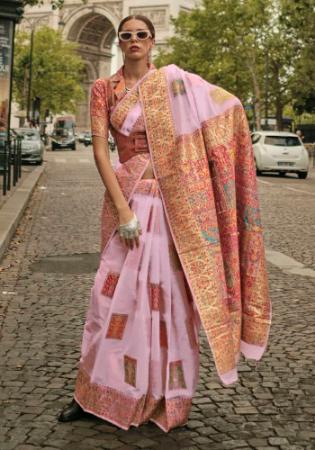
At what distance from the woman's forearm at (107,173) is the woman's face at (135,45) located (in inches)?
14.4

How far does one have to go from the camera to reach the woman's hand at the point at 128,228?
3.55 m

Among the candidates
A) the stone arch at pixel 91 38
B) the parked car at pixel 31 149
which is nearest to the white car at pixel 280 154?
the parked car at pixel 31 149

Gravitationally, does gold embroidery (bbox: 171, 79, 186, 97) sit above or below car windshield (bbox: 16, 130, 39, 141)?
above

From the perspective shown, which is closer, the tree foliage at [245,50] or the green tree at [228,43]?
the tree foliage at [245,50]

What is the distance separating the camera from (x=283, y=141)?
27.8m

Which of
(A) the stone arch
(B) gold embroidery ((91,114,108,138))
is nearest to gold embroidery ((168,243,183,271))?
(B) gold embroidery ((91,114,108,138))

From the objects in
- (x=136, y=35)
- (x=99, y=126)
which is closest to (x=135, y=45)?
(x=136, y=35)

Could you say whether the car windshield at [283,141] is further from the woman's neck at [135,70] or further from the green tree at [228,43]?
the woman's neck at [135,70]

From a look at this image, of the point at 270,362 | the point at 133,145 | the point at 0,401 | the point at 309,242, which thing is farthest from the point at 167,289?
the point at 309,242

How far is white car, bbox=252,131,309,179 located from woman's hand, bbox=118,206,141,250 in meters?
23.9

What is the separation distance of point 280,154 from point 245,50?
946 inches

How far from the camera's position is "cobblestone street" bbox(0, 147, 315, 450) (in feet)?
12.0

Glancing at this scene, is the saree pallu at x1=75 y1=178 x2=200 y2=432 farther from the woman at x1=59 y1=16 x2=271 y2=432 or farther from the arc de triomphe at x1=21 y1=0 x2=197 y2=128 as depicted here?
the arc de triomphe at x1=21 y1=0 x2=197 y2=128

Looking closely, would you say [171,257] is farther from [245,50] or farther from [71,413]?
[245,50]
